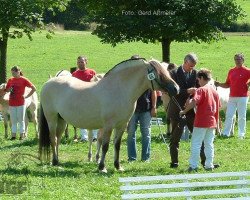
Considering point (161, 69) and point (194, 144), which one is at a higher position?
point (161, 69)

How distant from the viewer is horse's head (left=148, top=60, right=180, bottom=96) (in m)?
12.3

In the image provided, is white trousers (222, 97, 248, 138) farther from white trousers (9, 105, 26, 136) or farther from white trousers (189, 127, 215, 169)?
white trousers (189, 127, 215, 169)

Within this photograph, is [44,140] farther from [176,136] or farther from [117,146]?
[176,136]

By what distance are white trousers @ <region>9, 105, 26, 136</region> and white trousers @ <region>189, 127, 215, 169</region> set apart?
7.31 m

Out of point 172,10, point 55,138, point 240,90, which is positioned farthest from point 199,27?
point 55,138

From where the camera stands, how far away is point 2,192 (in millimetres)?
10477

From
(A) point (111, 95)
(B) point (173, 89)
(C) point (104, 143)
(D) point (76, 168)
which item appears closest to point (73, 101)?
(A) point (111, 95)

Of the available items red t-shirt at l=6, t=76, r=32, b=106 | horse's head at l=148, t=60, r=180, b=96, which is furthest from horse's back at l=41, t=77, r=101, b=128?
red t-shirt at l=6, t=76, r=32, b=106

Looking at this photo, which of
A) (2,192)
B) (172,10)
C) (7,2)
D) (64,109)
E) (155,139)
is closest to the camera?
(2,192)

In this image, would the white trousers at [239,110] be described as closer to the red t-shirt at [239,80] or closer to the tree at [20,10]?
the red t-shirt at [239,80]

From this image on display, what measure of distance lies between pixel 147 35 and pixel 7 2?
8885 millimetres

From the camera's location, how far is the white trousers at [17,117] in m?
18.5

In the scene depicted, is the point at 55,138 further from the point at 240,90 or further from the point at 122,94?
the point at 240,90

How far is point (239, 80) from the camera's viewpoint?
1770 centimetres
